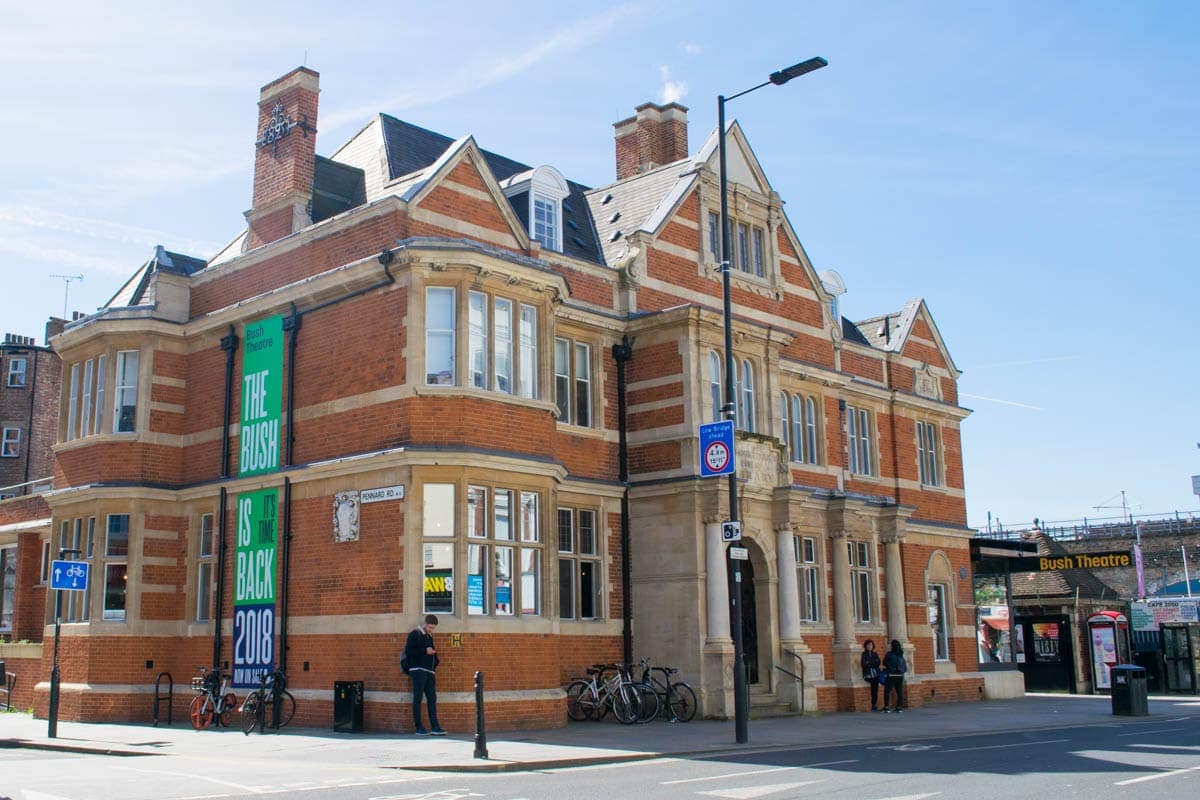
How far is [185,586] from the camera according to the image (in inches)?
888

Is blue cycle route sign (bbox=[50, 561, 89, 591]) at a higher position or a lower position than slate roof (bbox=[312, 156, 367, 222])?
lower

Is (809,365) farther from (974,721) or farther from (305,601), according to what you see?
(305,601)

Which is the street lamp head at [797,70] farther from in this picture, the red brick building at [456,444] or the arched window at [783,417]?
the arched window at [783,417]

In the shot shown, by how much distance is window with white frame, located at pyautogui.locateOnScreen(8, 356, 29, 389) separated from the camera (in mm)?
48531

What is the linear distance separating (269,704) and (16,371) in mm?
35209

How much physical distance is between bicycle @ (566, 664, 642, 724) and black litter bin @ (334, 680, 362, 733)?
4085 mm

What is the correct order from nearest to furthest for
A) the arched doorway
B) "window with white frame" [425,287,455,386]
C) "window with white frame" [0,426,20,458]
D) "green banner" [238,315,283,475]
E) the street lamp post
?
the street lamp post, "window with white frame" [425,287,455,386], "green banner" [238,315,283,475], the arched doorway, "window with white frame" [0,426,20,458]

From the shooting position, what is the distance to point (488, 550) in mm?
18953

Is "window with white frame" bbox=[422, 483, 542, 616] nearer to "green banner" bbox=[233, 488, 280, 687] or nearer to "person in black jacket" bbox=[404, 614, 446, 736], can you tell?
"person in black jacket" bbox=[404, 614, 446, 736]

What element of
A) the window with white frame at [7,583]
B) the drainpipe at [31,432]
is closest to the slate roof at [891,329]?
the window with white frame at [7,583]

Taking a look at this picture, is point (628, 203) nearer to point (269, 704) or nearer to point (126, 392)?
point (126, 392)

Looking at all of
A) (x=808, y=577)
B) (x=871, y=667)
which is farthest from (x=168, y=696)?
(x=871, y=667)

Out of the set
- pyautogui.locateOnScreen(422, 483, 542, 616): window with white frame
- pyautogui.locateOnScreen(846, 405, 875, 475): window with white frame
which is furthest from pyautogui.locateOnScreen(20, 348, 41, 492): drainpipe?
pyautogui.locateOnScreen(422, 483, 542, 616): window with white frame

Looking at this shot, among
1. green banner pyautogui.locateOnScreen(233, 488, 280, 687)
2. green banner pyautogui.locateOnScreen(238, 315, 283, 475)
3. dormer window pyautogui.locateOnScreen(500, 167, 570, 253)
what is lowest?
green banner pyautogui.locateOnScreen(233, 488, 280, 687)
